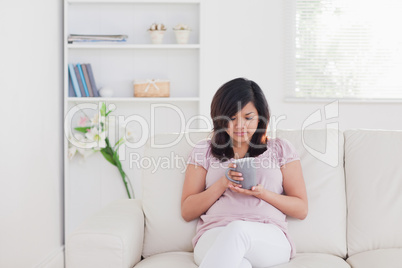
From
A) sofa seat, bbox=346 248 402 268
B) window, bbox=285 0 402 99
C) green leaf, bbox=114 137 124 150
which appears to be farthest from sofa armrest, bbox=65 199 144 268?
window, bbox=285 0 402 99

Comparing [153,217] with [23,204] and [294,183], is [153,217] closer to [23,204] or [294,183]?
[294,183]

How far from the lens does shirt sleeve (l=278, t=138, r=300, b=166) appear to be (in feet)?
7.32

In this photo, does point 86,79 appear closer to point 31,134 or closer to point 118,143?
point 118,143

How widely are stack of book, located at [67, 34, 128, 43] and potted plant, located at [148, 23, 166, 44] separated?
185 mm

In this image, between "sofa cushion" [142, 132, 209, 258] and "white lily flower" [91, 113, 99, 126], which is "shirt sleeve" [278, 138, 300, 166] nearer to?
"sofa cushion" [142, 132, 209, 258]

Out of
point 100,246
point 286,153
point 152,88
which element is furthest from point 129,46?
point 100,246

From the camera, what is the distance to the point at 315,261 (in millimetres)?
2041

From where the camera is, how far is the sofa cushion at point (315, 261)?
1981mm

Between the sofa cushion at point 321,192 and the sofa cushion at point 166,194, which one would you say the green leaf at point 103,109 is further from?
the sofa cushion at point 321,192

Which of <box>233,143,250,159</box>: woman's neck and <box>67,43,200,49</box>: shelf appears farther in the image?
<box>67,43,200,49</box>: shelf

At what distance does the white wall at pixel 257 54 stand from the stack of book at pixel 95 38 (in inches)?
24.7

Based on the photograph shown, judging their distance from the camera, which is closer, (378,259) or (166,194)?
(378,259)

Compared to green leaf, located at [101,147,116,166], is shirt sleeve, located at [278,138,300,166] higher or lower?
higher

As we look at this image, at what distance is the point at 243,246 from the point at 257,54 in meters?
2.40
